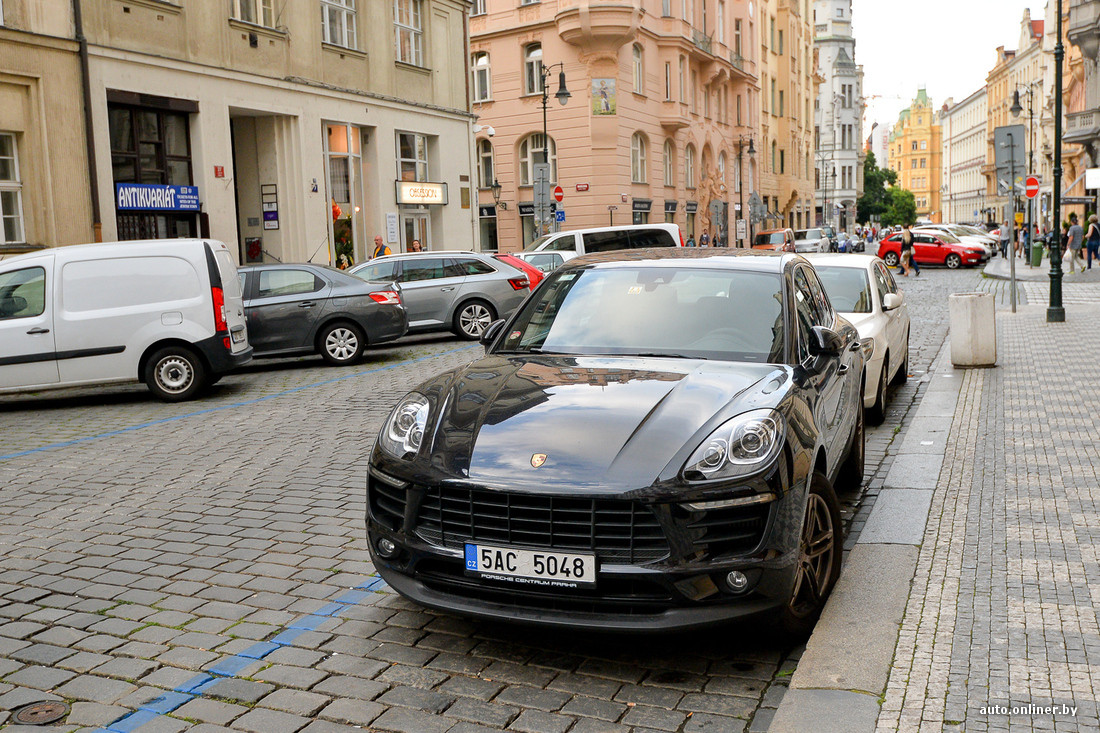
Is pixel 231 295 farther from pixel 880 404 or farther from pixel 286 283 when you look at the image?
pixel 880 404

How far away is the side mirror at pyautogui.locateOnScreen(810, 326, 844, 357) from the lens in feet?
17.4

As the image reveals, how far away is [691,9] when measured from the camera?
2092 inches

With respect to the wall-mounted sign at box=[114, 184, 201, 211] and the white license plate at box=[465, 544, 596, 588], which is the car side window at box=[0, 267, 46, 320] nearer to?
the wall-mounted sign at box=[114, 184, 201, 211]

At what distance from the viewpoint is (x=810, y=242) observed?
47281 millimetres

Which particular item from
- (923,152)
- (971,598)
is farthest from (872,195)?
(971,598)

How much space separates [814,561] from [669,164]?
48.2 m

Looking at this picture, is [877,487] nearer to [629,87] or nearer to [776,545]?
[776,545]

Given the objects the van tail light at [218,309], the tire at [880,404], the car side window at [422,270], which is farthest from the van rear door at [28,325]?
the tire at [880,404]

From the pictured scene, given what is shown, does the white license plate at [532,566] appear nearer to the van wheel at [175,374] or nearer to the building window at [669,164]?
the van wheel at [175,374]

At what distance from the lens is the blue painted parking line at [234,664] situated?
12.3ft

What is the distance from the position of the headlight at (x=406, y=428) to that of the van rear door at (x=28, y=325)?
8816mm

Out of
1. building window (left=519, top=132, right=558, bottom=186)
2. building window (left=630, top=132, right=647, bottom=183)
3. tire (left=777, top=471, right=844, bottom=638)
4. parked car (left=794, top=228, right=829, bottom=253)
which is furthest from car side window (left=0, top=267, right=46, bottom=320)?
parked car (left=794, top=228, right=829, bottom=253)

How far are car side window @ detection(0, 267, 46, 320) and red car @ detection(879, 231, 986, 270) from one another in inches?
1377

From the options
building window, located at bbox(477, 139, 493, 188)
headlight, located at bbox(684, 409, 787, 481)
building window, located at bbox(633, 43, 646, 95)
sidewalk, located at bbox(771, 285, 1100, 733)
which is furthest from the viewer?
building window, located at bbox(477, 139, 493, 188)
